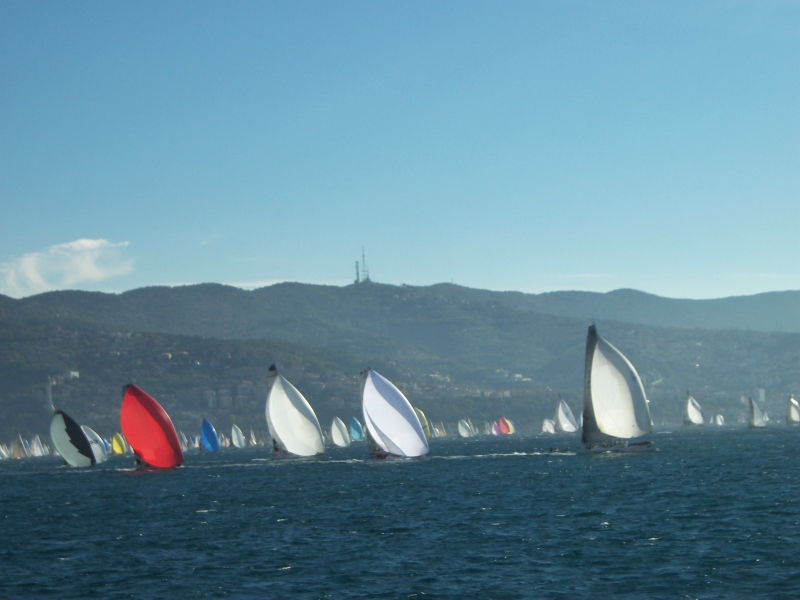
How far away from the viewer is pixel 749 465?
2648 inches

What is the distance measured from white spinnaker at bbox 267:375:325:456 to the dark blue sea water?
12.4 meters

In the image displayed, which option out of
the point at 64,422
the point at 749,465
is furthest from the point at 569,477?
the point at 64,422

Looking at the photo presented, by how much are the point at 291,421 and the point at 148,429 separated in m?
14.5

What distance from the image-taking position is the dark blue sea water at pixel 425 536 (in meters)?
29.7

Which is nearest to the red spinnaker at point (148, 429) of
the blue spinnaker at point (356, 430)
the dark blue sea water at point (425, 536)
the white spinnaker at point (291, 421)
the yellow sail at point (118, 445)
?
the dark blue sea water at point (425, 536)

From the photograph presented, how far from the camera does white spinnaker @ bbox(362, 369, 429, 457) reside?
6994cm

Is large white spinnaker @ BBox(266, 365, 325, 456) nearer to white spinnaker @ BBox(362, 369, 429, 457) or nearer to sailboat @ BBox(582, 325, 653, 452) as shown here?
white spinnaker @ BBox(362, 369, 429, 457)

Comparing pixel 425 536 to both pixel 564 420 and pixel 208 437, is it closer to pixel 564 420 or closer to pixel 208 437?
pixel 208 437

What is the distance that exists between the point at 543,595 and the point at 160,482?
153 ft

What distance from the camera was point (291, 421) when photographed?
266 ft

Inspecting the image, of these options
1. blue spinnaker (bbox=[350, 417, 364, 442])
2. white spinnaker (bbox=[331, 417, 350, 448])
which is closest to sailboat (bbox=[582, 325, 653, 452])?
white spinnaker (bbox=[331, 417, 350, 448])

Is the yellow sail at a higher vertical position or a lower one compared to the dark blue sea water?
higher

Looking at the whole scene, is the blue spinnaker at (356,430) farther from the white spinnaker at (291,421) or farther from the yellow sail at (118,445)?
the white spinnaker at (291,421)

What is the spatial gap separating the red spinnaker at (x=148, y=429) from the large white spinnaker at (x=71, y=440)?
13231mm
